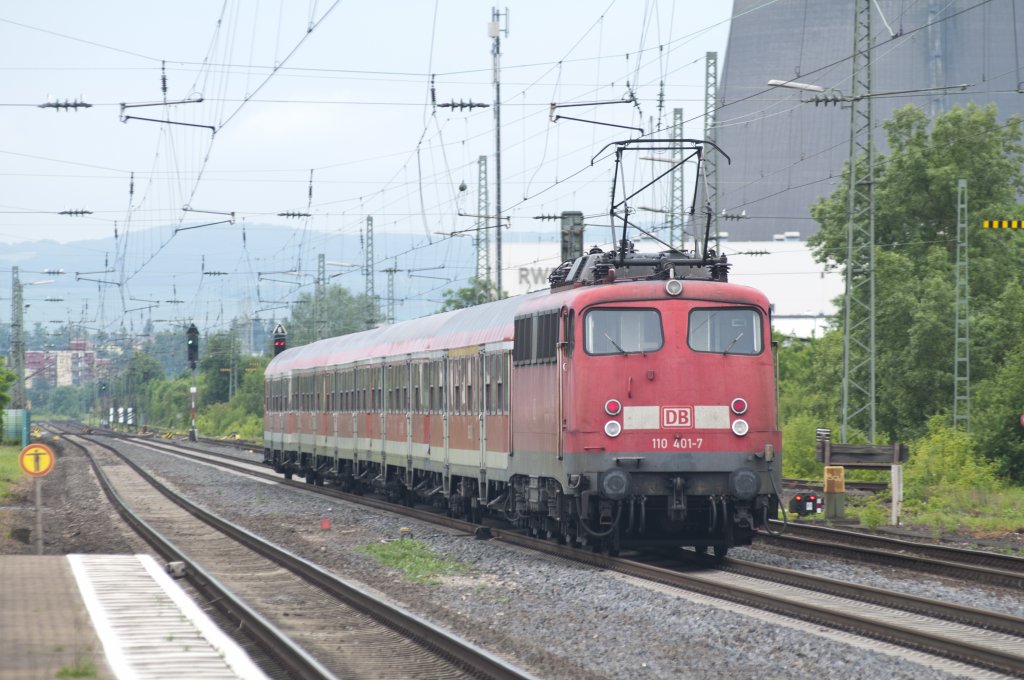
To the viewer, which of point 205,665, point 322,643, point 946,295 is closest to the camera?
point 205,665

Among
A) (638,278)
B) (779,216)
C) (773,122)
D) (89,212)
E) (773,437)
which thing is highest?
(773,122)

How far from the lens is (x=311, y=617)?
14.9 meters

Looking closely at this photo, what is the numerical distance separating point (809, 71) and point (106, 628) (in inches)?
4324

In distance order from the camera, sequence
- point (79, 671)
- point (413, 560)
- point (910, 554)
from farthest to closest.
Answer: point (413, 560)
point (910, 554)
point (79, 671)

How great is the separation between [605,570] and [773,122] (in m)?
103

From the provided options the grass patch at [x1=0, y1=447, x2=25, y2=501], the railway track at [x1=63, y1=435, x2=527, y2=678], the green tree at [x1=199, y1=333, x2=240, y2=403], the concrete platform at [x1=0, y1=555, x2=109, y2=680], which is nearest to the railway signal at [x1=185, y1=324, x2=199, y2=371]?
the grass patch at [x1=0, y1=447, x2=25, y2=501]

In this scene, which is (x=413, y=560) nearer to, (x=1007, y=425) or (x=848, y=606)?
(x=848, y=606)

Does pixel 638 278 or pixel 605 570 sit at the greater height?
pixel 638 278

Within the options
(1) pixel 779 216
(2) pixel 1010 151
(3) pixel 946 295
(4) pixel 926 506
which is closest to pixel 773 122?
(1) pixel 779 216

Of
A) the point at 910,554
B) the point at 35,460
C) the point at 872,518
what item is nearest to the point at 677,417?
the point at 910,554

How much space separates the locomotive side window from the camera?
Result: 61.4ft

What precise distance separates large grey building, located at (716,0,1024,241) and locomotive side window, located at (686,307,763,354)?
97093 millimetres

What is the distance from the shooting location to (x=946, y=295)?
4169 cm

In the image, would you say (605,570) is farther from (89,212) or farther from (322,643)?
(89,212)
